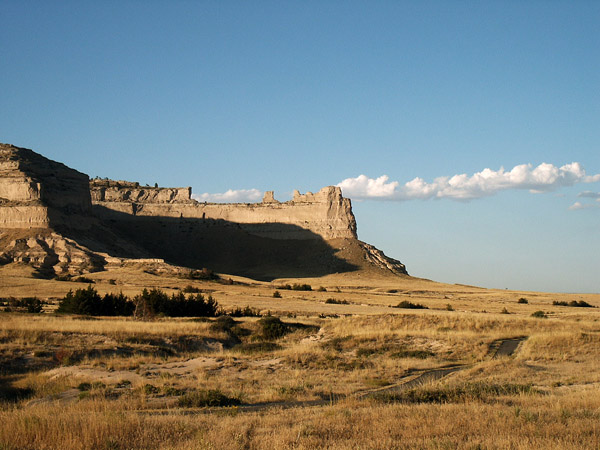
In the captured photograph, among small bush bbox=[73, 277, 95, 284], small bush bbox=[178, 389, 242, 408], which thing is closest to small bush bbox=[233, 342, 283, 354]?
small bush bbox=[178, 389, 242, 408]

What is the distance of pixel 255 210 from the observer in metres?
106

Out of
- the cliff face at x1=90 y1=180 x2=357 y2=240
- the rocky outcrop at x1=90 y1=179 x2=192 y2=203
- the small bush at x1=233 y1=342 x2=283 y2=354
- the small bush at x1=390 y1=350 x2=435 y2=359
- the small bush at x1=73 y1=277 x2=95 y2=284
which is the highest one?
the rocky outcrop at x1=90 y1=179 x2=192 y2=203

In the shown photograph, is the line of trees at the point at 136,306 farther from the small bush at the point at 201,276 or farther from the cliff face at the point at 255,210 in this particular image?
the cliff face at the point at 255,210

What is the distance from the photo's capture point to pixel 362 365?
20781 millimetres

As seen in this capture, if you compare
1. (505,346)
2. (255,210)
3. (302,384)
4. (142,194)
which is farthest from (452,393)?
(142,194)

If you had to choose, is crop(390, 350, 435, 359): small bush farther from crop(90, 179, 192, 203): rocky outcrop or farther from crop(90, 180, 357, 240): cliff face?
crop(90, 179, 192, 203): rocky outcrop

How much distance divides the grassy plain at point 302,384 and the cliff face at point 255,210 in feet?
208

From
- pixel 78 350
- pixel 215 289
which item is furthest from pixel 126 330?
pixel 215 289

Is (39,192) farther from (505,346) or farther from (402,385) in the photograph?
(402,385)

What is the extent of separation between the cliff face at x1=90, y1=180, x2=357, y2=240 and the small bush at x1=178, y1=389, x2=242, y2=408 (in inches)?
3403

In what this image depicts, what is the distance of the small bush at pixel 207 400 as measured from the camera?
13.5 meters

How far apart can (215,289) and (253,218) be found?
49.9m

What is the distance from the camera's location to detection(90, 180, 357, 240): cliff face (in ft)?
334

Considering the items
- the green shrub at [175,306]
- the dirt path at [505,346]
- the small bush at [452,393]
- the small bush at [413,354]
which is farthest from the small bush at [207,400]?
the green shrub at [175,306]
